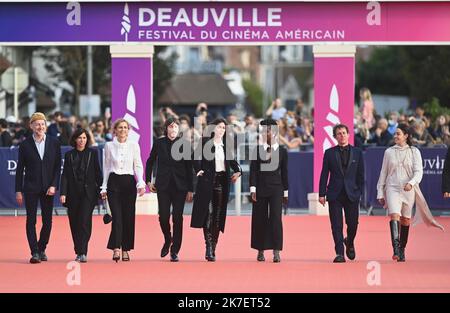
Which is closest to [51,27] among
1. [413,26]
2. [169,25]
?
[169,25]

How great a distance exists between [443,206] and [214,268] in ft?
35.6

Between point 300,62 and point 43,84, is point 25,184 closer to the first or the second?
point 43,84

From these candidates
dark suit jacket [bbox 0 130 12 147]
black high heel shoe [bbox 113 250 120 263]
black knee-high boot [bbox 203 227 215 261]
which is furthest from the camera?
dark suit jacket [bbox 0 130 12 147]

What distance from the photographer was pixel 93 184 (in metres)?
17.5

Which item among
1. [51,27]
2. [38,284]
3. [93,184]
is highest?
[51,27]

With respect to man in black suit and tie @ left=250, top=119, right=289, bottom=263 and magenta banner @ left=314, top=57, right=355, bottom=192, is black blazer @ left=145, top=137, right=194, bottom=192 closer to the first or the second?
man in black suit and tie @ left=250, top=119, right=289, bottom=263

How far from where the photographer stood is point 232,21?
25.5m

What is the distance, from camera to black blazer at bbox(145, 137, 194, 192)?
17.6 metres

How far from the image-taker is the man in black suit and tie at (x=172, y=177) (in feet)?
57.9

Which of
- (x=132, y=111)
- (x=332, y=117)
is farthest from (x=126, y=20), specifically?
(x=332, y=117)

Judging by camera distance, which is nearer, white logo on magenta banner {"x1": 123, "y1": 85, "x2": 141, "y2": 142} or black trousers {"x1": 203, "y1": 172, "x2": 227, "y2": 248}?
black trousers {"x1": 203, "y1": 172, "x2": 227, "y2": 248}

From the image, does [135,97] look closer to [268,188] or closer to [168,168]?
[168,168]

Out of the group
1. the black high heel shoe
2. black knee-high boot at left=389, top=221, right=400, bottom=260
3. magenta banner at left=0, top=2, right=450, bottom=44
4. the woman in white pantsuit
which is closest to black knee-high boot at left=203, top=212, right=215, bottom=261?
the black high heel shoe

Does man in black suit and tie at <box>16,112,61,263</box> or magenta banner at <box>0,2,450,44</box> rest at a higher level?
magenta banner at <box>0,2,450,44</box>
